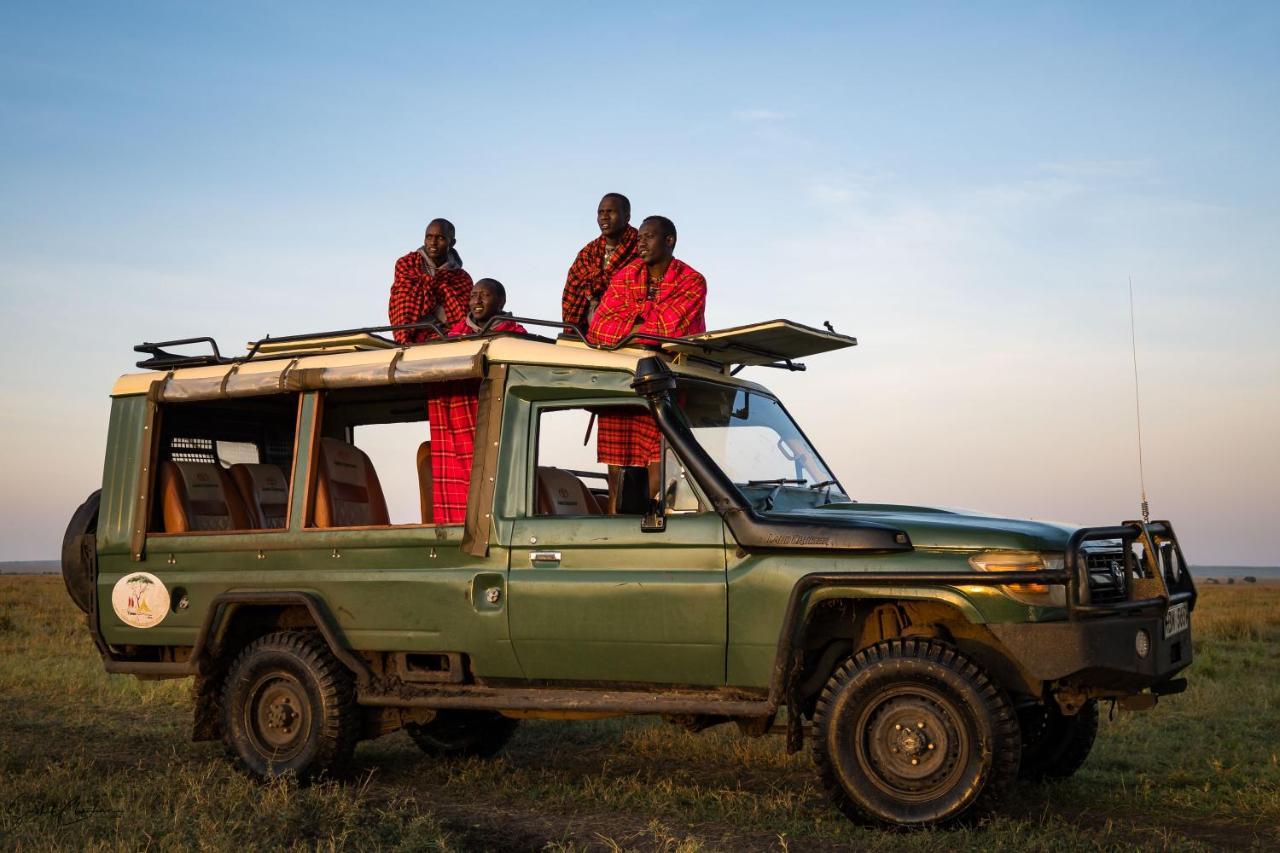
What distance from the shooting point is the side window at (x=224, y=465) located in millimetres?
8055

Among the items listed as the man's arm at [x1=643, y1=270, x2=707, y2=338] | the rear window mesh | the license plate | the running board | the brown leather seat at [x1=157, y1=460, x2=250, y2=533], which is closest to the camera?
the license plate

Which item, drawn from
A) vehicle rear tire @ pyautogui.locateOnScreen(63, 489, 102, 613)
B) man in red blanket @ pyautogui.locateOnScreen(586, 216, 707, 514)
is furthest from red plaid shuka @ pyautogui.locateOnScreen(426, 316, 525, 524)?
vehicle rear tire @ pyautogui.locateOnScreen(63, 489, 102, 613)

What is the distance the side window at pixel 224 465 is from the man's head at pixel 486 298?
143 centimetres

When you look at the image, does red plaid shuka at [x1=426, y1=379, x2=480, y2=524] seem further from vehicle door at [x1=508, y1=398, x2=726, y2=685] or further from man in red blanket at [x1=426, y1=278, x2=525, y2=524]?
vehicle door at [x1=508, y1=398, x2=726, y2=685]

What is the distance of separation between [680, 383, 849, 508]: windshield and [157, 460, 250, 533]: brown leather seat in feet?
11.0

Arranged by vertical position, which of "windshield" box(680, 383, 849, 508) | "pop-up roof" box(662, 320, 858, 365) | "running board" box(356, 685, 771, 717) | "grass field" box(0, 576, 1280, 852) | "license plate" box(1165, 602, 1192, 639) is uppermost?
"pop-up roof" box(662, 320, 858, 365)

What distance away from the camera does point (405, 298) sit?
9.51m

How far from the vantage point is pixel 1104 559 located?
6125 mm

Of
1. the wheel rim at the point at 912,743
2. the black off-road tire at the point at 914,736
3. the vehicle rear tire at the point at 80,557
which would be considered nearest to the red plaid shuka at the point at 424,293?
the vehicle rear tire at the point at 80,557

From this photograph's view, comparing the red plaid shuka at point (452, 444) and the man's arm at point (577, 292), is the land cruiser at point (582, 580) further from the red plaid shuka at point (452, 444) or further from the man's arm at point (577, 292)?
the man's arm at point (577, 292)

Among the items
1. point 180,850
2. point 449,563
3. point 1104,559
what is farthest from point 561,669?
point 1104,559

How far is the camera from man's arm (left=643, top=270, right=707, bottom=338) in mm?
7820

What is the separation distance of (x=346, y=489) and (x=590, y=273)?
2.40 metres

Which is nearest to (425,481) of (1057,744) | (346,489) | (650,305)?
(346,489)
